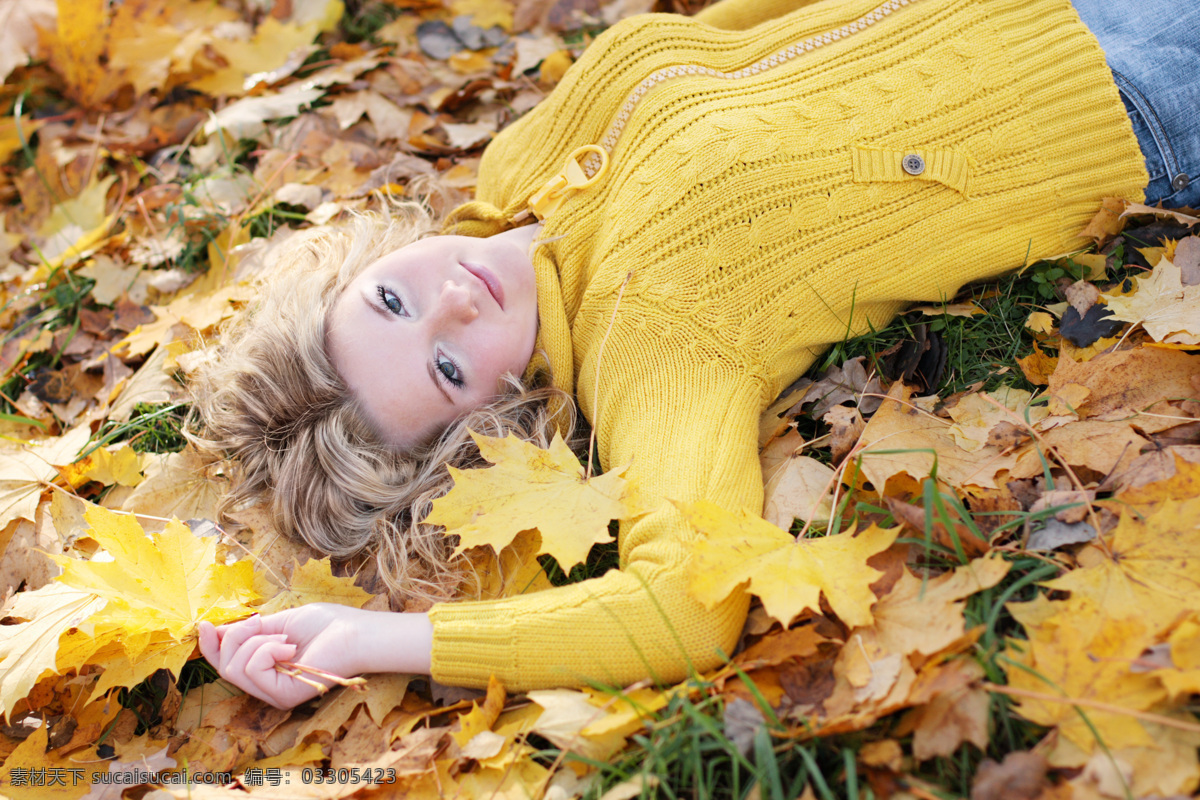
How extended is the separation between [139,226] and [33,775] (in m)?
2.41

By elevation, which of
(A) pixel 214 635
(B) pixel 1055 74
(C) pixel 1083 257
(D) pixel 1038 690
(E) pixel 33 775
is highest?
(B) pixel 1055 74

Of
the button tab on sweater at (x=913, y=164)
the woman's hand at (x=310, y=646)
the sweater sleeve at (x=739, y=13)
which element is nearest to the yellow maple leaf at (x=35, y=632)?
the woman's hand at (x=310, y=646)

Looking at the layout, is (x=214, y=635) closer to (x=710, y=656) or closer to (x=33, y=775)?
(x=33, y=775)

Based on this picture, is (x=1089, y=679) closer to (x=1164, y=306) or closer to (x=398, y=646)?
(x=1164, y=306)

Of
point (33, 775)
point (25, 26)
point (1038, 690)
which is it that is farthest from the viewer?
point (25, 26)

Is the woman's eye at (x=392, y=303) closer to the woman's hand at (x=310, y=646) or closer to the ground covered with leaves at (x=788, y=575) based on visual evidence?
the ground covered with leaves at (x=788, y=575)

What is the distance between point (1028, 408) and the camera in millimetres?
2020

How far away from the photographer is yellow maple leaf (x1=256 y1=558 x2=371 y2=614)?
2070 millimetres

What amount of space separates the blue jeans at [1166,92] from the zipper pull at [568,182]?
153 cm

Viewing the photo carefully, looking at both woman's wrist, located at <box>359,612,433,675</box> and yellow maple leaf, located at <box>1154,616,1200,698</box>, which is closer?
yellow maple leaf, located at <box>1154,616,1200,698</box>

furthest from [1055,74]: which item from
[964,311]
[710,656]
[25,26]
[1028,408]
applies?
[25,26]

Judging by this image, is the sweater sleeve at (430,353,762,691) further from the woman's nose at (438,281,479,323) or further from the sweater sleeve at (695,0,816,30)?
the sweater sleeve at (695,0,816,30)

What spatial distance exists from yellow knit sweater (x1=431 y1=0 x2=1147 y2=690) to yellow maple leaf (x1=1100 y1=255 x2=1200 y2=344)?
323mm

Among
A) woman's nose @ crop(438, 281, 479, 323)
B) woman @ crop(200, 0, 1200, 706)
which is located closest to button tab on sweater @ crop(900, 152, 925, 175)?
woman @ crop(200, 0, 1200, 706)
